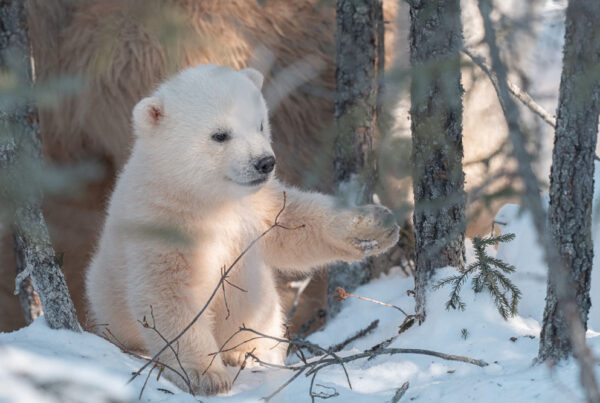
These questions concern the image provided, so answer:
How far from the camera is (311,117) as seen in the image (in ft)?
13.6

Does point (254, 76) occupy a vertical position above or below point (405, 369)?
above

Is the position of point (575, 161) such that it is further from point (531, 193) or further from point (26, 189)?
point (26, 189)

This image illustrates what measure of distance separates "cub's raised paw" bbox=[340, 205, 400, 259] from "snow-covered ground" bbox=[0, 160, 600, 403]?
251 mm

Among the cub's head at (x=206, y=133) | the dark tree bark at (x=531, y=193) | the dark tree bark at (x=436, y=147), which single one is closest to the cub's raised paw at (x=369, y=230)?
the dark tree bark at (x=436, y=147)

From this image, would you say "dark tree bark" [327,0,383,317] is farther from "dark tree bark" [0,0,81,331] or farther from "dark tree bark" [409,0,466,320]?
"dark tree bark" [0,0,81,331]

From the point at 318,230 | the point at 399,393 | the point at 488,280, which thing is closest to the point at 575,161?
the point at 488,280

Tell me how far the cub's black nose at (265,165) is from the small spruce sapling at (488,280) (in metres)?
0.70

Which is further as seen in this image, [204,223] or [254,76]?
[254,76]

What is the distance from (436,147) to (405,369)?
0.76m

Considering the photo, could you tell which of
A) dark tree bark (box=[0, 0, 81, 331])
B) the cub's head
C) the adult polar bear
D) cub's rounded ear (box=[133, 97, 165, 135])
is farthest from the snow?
cub's rounded ear (box=[133, 97, 165, 135])

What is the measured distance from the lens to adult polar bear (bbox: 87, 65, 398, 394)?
2318 mm

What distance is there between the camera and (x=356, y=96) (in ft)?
10.7

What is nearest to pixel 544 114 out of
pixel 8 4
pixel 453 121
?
pixel 453 121

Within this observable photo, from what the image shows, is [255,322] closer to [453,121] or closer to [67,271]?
[453,121]
